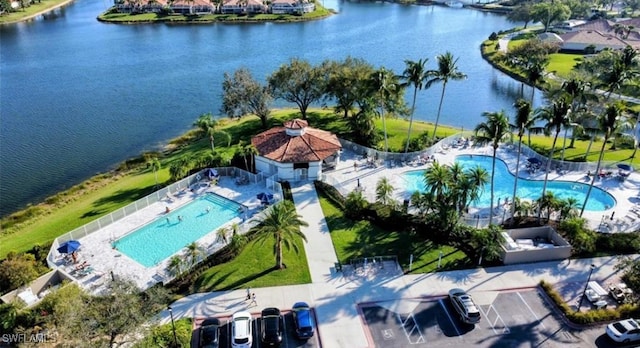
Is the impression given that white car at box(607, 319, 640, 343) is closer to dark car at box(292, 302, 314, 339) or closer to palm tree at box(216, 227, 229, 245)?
dark car at box(292, 302, 314, 339)

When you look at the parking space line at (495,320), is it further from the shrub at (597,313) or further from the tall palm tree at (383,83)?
the tall palm tree at (383,83)

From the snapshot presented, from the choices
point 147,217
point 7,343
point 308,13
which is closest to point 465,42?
point 308,13

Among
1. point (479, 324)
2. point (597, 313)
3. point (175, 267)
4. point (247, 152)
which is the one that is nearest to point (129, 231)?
point (175, 267)

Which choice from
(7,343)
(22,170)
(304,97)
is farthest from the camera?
(304,97)

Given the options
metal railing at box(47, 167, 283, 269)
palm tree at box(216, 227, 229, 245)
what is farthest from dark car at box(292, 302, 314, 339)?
metal railing at box(47, 167, 283, 269)

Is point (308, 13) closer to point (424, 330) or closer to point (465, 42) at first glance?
point (465, 42)

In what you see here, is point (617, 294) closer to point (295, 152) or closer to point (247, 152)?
point (295, 152)

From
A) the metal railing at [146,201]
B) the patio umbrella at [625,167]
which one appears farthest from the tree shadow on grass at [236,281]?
the patio umbrella at [625,167]

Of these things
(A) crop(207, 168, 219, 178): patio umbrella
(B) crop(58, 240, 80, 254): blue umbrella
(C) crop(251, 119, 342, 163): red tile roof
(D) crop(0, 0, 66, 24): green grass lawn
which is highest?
(D) crop(0, 0, 66, 24): green grass lawn
